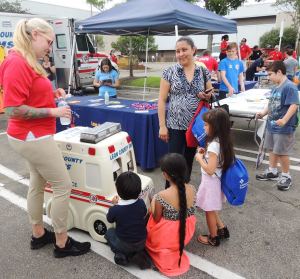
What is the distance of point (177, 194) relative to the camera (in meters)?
2.29

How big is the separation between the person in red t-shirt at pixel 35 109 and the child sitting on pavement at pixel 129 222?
421 millimetres

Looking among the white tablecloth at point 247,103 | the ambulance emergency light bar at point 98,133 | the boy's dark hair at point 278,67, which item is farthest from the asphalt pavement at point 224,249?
the boy's dark hair at point 278,67

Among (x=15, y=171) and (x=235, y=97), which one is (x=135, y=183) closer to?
(x=15, y=171)

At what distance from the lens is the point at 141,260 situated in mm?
2389

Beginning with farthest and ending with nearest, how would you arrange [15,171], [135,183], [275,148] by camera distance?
[15,171]
[275,148]
[135,183]

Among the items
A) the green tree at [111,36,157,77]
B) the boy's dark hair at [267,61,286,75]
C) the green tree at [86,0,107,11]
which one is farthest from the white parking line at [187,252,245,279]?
the green tree at [86,0,107,11]

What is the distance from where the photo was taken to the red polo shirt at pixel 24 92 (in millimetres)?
1945

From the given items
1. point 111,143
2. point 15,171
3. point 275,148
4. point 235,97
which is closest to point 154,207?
point 111,143

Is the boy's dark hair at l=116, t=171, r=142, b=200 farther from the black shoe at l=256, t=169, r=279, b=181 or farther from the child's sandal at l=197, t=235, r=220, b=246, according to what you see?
the black shoe at l=256, t=169, r=279, b=181

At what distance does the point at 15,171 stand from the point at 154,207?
9.52 ft

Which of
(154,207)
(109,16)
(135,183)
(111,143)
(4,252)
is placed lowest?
(4,252)

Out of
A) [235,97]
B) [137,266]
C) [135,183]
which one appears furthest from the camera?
[235,97]

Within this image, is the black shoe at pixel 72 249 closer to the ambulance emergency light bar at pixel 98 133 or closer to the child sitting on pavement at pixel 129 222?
the child sitting on pavement at pixel 129 222

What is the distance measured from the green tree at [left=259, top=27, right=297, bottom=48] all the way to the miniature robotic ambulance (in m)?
27.7
